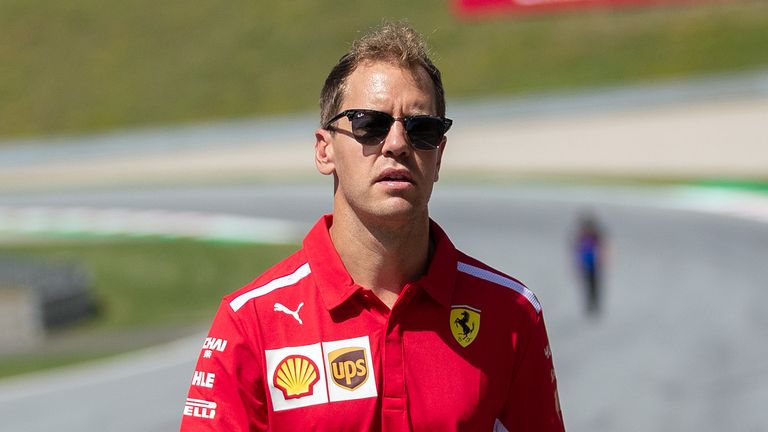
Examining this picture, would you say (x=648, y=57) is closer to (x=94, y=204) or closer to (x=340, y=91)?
(x=94, y=204)

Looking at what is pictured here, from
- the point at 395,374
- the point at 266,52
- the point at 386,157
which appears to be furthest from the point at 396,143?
the point at 266,52

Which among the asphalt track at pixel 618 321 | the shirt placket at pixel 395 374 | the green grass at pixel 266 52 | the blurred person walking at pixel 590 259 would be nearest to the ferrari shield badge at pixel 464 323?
the shirt placket at pixel 395 374

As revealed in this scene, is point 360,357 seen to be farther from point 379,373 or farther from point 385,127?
point 385,127

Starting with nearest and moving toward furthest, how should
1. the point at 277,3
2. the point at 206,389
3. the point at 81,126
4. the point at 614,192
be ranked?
the point at 206,389 < the point at 614,192 < the point at 81,126 < the point at 277,3

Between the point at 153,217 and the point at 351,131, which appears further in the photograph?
the point at 153,217

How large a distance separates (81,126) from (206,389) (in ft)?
164

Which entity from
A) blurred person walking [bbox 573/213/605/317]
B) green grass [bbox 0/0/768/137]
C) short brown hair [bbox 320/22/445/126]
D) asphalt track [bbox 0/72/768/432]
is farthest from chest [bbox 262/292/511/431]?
green grass [bbox 0/0/768/137]

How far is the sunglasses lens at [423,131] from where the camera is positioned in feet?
11.7

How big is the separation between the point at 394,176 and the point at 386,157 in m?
0.06

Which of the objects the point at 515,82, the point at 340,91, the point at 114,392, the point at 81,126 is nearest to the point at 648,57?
the point at 515,82

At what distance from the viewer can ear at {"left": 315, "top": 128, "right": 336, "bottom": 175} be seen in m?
3.76

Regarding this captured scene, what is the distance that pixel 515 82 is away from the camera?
47.8 metres

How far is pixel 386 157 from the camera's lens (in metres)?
3.57

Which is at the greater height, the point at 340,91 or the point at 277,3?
the point at 277,3
